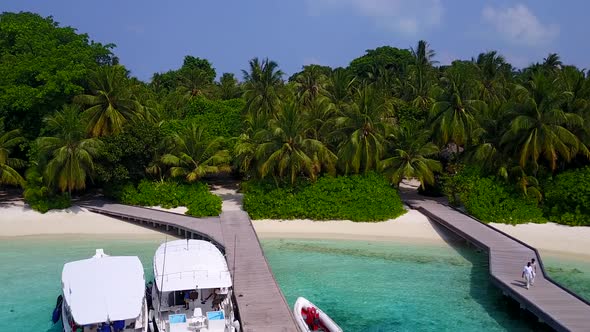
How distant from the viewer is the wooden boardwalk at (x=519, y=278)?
1647 centimetres

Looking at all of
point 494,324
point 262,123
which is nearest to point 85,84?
point 262,123

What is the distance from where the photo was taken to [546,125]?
27.8 meters

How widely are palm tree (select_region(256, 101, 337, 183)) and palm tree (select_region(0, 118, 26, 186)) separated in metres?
16.0

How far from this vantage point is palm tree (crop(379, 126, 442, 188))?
31.5 meters

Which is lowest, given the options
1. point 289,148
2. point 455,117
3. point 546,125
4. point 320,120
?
point 289,148

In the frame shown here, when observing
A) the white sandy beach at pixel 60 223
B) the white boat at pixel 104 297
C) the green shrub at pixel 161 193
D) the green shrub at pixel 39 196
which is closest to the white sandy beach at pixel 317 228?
the white sandy beach at pixel 60 223

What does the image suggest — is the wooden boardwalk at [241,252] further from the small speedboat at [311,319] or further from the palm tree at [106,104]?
the palm tree at [106,104]

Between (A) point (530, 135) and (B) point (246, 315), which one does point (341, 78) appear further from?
(B) point (246, 315)

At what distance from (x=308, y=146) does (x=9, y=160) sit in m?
19.8

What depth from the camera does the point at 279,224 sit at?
30750 mm

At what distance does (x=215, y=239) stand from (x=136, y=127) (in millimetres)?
11827

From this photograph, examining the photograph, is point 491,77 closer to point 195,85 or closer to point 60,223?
point 195,85

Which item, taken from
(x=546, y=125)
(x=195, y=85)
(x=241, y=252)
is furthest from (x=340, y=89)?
(x=195, y=85)

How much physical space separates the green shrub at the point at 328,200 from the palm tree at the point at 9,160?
598 inches
